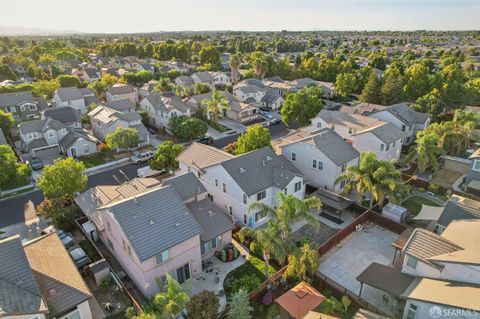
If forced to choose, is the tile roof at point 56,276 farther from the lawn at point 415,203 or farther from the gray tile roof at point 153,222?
the lawn at point 415,203

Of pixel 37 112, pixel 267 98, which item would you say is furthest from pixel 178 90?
pixel 37 112

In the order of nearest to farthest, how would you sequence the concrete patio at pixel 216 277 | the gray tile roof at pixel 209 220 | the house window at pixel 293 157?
the concrete patio at pixel 216 277 < the gray tile roof at pixel 209 220 < the house window at pixel 293 157

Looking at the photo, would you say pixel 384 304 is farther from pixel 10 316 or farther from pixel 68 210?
pixel 68 210

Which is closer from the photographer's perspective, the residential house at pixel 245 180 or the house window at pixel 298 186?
the residential house at pixel 245 180

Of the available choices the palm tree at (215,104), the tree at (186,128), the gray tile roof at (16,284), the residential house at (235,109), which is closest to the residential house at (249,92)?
the residential house at (235,109)

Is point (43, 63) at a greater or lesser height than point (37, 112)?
greater

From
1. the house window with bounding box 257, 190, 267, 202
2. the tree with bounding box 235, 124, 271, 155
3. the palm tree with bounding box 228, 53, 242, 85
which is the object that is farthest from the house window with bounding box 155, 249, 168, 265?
the palm tree with bounding box 228, 53, 242, 85
